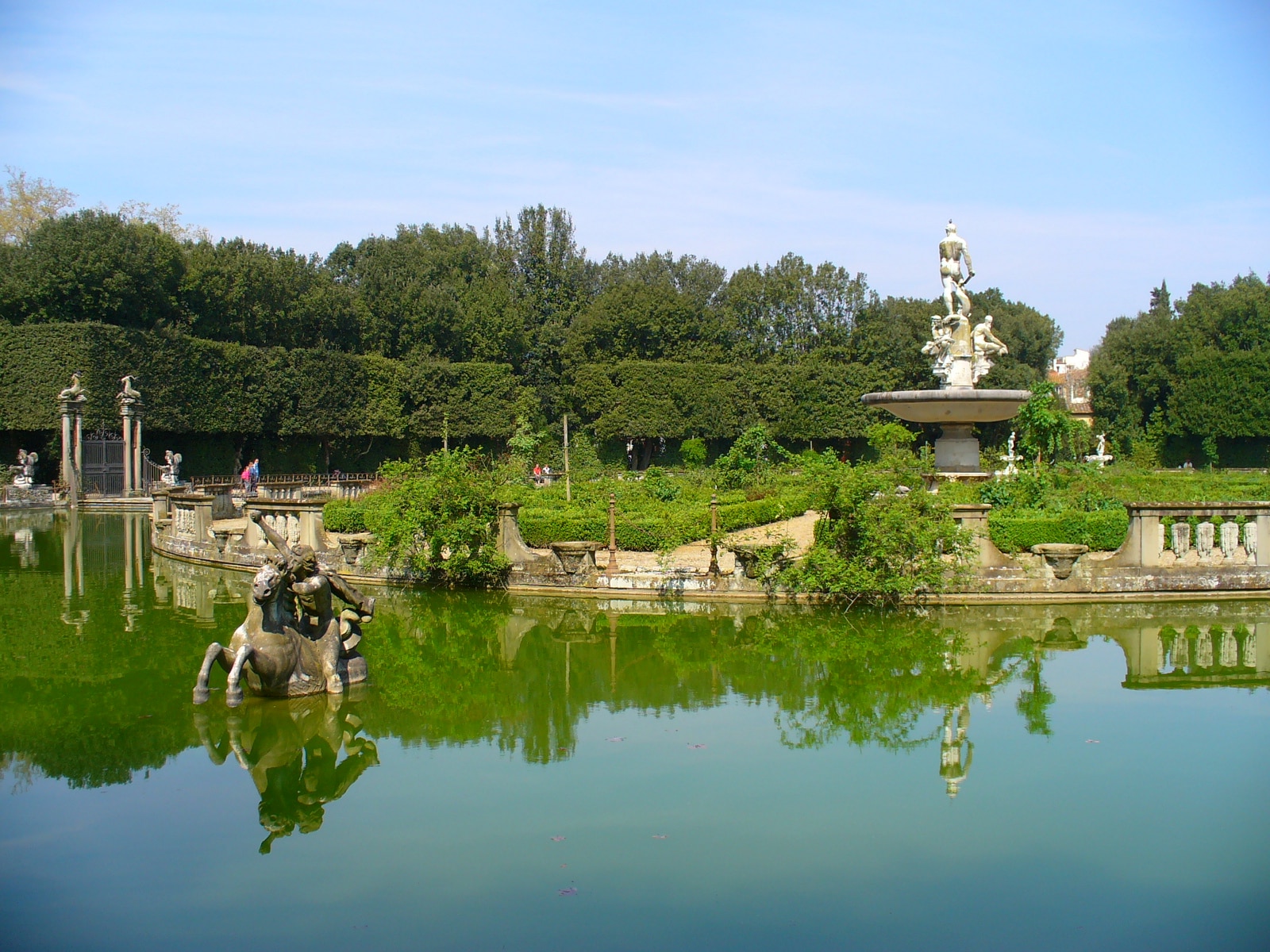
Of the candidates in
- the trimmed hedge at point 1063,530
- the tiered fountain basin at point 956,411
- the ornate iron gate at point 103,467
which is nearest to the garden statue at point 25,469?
the ornate iron gate at point 103,467

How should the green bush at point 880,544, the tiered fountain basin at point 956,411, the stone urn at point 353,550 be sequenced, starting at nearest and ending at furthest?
the green bush at point 880,544, the stone urn at point 353,550, the tiered fountain basin at point 956,411

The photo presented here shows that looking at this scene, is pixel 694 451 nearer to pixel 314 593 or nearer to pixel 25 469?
pixel 25 469

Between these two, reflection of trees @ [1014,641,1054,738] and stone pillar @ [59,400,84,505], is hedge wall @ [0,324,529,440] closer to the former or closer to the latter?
stone pillar @ [59,400,84,505]

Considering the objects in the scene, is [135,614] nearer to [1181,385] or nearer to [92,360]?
[92,360]

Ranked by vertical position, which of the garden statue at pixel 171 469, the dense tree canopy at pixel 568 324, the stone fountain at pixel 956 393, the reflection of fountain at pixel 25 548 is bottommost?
the reflection of fountain at pixel 25 548

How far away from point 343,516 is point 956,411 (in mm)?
12335

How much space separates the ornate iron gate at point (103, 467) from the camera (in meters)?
31.0

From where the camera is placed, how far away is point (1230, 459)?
4406 cm

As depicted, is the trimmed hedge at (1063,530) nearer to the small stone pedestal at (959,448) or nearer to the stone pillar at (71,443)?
the small stone pedestal at (959,448)

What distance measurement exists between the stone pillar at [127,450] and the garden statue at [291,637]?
2388 cm

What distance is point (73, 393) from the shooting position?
3038 cm

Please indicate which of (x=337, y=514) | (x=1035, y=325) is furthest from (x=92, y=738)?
(x=1035, y=325)

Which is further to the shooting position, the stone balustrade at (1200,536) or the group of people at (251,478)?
the group of people at (251,478)

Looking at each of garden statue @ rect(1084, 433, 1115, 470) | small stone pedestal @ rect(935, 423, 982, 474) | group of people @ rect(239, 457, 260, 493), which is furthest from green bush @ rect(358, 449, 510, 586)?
group of people @ rect(239, 457, 260, 493)
